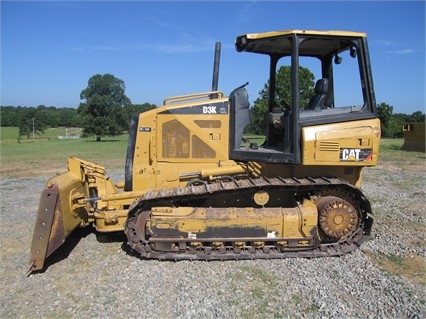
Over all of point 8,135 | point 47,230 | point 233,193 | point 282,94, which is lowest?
point 47,230

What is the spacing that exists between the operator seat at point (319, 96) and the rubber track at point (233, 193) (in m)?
1.24

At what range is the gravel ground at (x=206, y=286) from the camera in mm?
4102

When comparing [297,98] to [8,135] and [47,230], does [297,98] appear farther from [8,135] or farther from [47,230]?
[8,135]

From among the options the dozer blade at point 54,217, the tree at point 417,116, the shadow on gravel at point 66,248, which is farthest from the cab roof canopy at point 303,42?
the tree at point 417,116

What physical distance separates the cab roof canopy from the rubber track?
2.17 metres

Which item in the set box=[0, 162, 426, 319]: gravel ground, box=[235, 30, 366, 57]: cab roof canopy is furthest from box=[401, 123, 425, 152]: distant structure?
box=[235, 30, 366, 57]: cab roof canopy

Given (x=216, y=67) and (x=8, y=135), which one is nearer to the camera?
(x=216, y=67)

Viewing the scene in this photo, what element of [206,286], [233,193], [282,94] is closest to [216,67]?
[233,193]

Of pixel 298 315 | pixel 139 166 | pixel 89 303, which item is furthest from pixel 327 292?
pixel 139 166

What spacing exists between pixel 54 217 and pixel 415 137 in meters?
24.3

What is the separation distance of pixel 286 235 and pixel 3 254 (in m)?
4.53

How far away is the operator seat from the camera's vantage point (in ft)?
19.9

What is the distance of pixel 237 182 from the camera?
18.6 ft

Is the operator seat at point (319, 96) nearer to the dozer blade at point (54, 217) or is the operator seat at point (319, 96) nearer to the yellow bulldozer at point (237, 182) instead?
the yellow bulldozer at point (237, 182)
